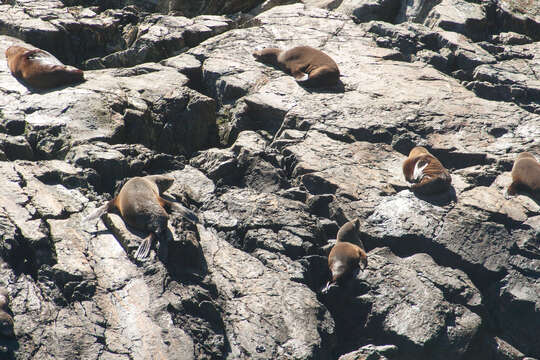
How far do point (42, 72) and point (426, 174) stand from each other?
6.25 m

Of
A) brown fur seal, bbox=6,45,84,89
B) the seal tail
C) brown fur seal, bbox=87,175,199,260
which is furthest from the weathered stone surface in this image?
brown fur seal, bbox=6,45,84,89

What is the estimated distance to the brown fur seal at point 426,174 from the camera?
24.8ft

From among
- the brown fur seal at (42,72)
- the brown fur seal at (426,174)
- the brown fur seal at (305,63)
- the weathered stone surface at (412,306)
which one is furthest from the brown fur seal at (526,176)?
the brown fur seal at (42,72)

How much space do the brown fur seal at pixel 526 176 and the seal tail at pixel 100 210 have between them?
5.35 metres

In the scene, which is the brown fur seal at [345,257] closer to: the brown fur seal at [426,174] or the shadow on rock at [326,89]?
the brown fur seal at [426,174]

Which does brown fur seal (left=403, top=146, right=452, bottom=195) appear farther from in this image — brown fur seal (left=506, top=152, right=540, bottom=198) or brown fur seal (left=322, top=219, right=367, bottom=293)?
brown fur seal (left=322, top=219, right=367, bottom=293)

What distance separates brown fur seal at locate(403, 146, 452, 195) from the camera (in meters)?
7.56

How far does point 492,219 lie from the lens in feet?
23.7

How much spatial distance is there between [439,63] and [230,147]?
16.5ft

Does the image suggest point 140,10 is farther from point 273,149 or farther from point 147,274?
point 147,274

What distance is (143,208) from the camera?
6.09 meters

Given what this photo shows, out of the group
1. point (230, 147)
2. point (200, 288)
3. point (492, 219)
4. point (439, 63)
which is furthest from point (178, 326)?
point (439, 63)

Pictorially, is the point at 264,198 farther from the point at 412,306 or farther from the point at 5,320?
the point at 5,320

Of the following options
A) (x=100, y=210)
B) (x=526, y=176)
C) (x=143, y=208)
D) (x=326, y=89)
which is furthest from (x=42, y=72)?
(x=526, y=176)
